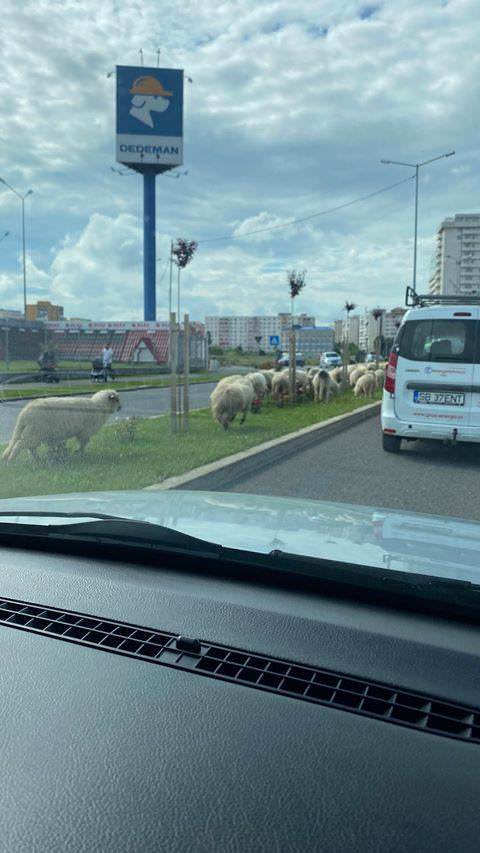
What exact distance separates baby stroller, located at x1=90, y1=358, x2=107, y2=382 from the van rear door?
11.5 meters

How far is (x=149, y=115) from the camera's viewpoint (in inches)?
1959

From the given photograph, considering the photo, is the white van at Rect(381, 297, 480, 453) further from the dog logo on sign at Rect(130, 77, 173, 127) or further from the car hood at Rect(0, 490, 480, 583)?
the dog logo on sign at Rect(130, 77, 173, 127)

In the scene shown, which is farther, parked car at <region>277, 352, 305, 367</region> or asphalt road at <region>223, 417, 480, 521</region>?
parked car at <region>277, 352, 305, 367</region>

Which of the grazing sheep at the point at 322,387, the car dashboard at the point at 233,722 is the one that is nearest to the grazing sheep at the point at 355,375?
the grazing sheep at the point at 322,387

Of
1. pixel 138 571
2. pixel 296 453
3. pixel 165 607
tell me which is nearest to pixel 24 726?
pixel 165 607

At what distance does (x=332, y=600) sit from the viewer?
2305 millimetres

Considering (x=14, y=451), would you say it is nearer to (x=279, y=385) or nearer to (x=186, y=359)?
(x=186, y=359)

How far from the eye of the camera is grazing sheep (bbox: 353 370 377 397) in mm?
22500

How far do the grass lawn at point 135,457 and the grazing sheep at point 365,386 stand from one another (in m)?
8.48

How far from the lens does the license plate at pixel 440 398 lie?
9555mm

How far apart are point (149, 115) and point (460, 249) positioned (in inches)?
3140

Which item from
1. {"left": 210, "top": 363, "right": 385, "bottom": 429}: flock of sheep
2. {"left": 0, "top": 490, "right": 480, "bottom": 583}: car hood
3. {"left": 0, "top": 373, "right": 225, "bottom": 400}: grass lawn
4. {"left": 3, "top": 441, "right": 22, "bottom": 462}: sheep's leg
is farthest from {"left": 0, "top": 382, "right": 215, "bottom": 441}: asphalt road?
{"left": 0, "top": 490, "right": 480, "bottom": 583}: car hood

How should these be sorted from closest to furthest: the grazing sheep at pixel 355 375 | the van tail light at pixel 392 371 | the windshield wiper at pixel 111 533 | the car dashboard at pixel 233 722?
the car dashboard at pixel 233 722, the windshield wiper at pixel 111 533, the van tail light at pixel 392 371, the grazing sheep at pixel 355 375

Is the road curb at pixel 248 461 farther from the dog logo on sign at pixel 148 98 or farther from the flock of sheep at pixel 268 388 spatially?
the dog logo on sign at pixel 148 98
